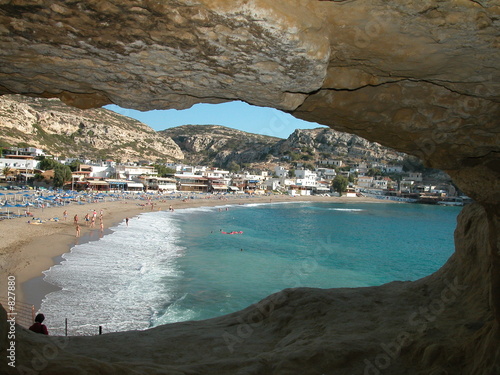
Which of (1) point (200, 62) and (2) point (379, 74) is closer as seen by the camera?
(1) point (200, 62)

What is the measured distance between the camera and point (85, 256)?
22984 mm

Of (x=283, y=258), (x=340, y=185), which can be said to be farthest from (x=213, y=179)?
(x=283, y=258)

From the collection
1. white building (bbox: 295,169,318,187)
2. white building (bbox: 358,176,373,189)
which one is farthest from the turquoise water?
Result: white building (bbox: 358,176,373,189)

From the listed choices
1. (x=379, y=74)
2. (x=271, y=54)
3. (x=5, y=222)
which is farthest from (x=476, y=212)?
(x=5, y=222)

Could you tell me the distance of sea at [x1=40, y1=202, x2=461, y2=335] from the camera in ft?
48.1

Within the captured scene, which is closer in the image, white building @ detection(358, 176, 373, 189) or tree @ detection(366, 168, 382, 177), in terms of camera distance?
white building @ detection(358, 176, 373, 189)

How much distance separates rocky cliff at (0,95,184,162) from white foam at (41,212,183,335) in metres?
92.3

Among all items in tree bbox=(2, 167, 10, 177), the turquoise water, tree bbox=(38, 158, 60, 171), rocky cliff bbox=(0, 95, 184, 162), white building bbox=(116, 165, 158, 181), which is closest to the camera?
the turquoise water

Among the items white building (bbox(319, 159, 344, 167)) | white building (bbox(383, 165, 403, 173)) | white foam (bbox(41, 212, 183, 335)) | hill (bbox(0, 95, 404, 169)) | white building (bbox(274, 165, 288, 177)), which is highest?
hill (bbox(0, 95, 404, 169))

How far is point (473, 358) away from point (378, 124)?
3.80m

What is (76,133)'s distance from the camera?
416ft

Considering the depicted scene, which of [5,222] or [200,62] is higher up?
[200,62]

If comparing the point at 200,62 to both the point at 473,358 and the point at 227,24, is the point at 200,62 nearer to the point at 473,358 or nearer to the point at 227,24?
the point at 227,24

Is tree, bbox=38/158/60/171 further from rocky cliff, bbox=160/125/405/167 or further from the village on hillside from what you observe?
rocky cliff, bbox=160/125/405/167
